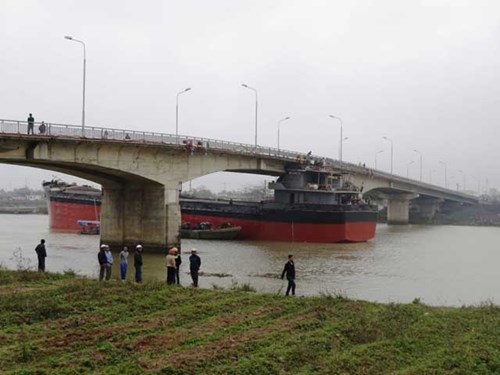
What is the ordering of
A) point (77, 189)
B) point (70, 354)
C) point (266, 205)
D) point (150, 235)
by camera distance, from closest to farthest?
point (70, 354), point (150, 235), point (266, 205), point (77, 189)

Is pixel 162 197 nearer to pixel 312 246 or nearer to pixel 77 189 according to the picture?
pixel 312 246

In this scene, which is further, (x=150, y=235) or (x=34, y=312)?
(x=150, y=235)

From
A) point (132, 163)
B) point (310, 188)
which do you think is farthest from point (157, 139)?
point (310, 188)

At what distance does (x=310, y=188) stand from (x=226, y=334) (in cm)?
4664

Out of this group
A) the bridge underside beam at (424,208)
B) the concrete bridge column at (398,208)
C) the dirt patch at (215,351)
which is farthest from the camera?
the bridge underside beam at (424,208)

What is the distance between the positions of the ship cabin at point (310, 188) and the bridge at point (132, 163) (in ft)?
18.6

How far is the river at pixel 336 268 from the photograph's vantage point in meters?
23.9

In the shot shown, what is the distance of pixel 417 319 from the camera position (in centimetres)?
1385

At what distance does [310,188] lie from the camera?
5784cm

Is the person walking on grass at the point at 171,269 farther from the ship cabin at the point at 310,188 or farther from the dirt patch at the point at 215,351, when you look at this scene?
the ship cabin at the point at 310,188

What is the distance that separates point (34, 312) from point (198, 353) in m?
4.67

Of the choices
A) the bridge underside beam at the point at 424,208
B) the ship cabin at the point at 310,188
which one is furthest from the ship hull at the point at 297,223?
the bridge underside beam at the point at 424,208

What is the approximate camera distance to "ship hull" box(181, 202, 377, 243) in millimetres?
53938

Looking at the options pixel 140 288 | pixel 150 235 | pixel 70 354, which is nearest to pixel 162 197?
pixel 150 235
